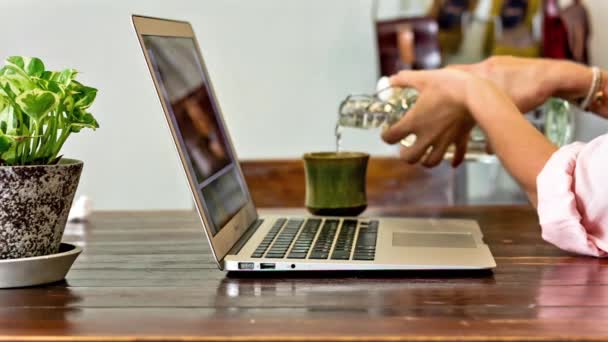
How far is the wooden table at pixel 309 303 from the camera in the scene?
0.67 metres

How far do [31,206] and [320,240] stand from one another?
0.33 meters

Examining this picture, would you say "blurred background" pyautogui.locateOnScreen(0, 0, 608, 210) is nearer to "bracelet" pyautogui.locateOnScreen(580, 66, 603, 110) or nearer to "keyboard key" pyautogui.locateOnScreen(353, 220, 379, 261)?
"bracelet" pyautogui.locateOnScreen(580, 66, 603, 110)

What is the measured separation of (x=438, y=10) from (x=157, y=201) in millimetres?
1032

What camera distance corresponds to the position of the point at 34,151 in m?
0.87

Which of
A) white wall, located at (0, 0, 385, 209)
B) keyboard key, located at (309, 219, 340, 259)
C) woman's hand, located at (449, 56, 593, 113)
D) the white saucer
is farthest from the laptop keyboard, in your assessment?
white wall, located at (0, 0, 385, 209)

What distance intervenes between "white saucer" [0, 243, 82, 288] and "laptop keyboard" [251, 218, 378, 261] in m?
0.19

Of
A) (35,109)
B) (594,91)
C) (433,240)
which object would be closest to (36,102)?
(35,109)

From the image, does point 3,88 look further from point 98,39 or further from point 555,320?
point 98,39

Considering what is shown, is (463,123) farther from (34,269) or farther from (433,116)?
(34,269)

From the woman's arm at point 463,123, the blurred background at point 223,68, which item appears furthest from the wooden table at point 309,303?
the blurred background at point 223,68

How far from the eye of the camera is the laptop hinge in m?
0.97

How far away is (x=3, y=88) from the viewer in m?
0.84

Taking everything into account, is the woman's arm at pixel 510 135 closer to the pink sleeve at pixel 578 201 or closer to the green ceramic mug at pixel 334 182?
the pink sleeve at pixel 578 201

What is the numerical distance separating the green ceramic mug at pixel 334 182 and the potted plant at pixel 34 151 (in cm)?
44
